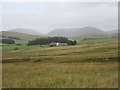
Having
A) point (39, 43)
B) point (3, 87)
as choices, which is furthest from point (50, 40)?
point (3, 87)

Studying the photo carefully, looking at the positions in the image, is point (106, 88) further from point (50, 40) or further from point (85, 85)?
point (50, 40)

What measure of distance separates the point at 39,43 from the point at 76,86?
556 feet

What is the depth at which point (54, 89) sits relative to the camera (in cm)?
1054

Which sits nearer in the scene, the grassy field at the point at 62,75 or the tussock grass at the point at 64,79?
the tussock grass at the point at 64,79

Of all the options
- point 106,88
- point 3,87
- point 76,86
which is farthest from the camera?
point 3,87

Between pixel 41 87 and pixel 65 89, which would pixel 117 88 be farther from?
pixel 41 87

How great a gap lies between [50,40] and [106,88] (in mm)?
175347

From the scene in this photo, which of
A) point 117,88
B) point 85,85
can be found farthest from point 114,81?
point 85,85

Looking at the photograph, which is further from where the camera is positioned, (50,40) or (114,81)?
(50,40)

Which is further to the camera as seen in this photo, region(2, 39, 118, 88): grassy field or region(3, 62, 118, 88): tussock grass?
region(2, 39, 118, 88): grassy field

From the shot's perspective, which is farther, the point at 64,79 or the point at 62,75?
the point at 62,75

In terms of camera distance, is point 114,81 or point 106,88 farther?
point 114,81

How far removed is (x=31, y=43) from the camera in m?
183

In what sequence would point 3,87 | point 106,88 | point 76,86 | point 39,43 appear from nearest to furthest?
point 106,88
point 76,86
point 3,87
point 39,43
